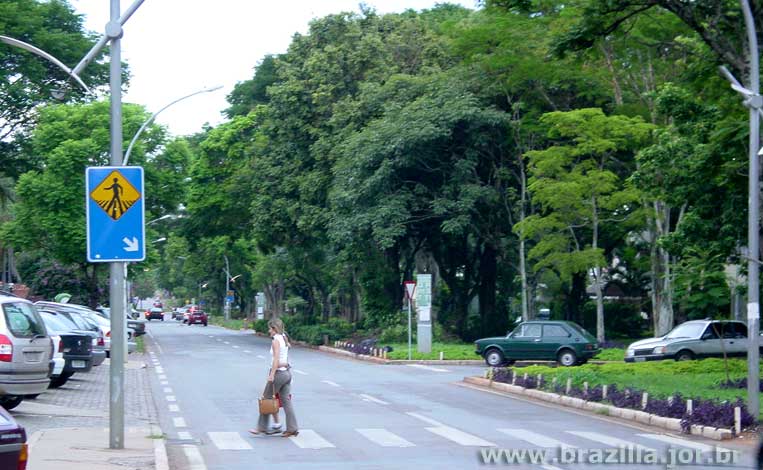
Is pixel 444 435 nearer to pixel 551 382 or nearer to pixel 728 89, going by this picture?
pixel 551 382

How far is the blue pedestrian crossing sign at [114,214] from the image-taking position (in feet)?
45.8

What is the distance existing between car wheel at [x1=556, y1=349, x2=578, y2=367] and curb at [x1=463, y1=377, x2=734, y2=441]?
8.06 metres

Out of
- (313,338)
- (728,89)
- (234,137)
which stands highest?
(234,137)

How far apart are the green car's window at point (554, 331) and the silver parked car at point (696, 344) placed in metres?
2.36

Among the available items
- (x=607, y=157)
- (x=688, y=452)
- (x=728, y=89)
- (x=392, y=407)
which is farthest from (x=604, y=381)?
(x=607, y=157)

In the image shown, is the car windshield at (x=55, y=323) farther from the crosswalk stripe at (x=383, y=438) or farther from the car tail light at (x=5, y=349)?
the crosswalk stripe at (x=383, y=438)

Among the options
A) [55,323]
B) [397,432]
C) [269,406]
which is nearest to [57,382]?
[55,323]

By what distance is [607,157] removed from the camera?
40.6 meters

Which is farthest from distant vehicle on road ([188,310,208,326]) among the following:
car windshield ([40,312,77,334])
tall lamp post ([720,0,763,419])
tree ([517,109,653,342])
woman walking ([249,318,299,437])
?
tall lamp post ([720,0,763,419])

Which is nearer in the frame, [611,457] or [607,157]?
[611,457]

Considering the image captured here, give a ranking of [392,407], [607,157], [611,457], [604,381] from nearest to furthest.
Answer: [611,457] < [392,407] < [604,381] < [607,157]

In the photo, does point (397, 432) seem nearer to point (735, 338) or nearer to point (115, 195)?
point (115, 195)

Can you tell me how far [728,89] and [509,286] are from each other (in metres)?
36.1

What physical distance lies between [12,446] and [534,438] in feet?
29.7
